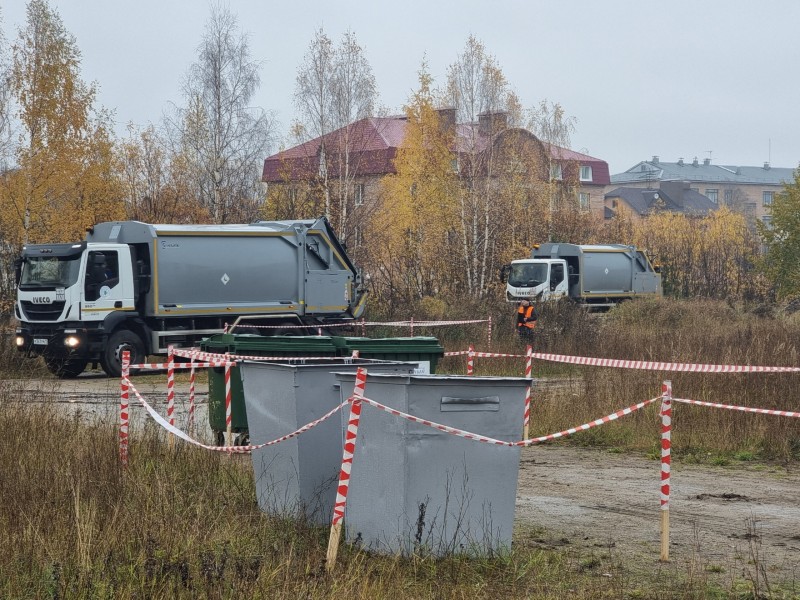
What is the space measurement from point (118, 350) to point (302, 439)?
679 inches

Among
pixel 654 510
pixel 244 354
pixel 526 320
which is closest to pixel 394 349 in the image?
pixel 244 354

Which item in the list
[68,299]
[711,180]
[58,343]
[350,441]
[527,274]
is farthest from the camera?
[711,180]

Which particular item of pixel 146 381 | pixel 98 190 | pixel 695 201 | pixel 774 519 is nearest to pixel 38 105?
pixel 98 190

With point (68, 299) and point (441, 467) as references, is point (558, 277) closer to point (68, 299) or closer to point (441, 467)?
point (68, 299)

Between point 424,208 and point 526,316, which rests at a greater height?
point 424,208

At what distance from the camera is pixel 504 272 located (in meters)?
44.2

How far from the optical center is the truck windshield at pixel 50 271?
79.7 feet

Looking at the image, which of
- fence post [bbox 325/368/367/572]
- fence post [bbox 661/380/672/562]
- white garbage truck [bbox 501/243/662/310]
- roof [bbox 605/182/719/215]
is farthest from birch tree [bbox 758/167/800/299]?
roof [bbox 605/182/719/215]

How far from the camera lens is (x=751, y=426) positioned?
13.1 meters

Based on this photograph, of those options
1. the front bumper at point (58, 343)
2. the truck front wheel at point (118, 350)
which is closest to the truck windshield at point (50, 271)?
the front bumper at point (58, 343)

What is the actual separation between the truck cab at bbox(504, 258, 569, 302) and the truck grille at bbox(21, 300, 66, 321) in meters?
21.8

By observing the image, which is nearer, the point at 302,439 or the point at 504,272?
the point at 302,439

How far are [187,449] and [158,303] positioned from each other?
15.7m

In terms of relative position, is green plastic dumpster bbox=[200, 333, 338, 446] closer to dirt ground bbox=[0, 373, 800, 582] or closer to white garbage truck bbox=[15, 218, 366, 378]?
dirt ground bbox=[0, 373, 800, 582]
